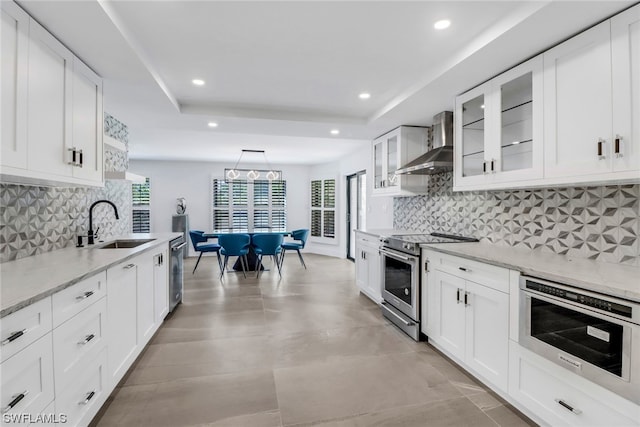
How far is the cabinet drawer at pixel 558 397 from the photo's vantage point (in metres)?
1.34

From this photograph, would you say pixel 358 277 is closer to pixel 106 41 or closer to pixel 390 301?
pixel 390 301

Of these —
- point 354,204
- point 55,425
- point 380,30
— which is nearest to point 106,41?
point 380,30

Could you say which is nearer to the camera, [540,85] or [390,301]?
[540,85]

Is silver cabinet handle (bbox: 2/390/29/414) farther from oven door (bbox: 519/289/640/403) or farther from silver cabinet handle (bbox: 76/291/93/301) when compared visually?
oven door (bbox: 519/289/640/403)

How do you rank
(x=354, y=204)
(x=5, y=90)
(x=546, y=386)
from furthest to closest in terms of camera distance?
(x=354, y=204) → (x=546, y=386) → (x=5, y=90)

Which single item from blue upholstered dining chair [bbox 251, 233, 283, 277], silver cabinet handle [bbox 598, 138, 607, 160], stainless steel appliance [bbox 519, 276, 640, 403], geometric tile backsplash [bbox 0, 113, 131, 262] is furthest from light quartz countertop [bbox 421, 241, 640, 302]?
blue upholstered dining chair [bbox 251, 233, 283, 277]

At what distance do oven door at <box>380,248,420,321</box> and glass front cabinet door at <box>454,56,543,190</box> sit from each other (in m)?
0.89

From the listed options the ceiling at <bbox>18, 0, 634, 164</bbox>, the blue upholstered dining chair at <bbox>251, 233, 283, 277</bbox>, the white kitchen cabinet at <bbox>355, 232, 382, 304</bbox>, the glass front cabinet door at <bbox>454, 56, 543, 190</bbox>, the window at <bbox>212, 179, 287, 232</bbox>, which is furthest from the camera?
the window at <bbox>212, 179, 287, 232</bbox>

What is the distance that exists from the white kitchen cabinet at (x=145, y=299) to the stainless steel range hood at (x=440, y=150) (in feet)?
9.08

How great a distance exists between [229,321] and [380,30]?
3114 mm

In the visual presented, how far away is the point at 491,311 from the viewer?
2010 millimetres

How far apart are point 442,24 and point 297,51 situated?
1020 mm

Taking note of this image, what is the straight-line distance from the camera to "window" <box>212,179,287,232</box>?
803cm

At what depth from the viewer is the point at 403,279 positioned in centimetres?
305
